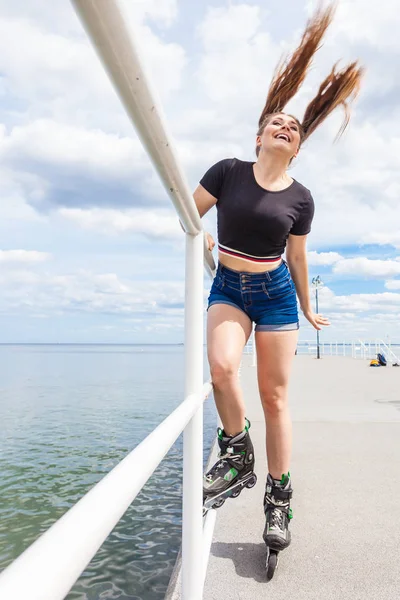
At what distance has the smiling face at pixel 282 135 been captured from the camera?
2.43 meters

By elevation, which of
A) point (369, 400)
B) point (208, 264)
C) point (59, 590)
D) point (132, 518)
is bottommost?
point (132, 518)

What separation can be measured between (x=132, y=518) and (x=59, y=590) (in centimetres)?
508

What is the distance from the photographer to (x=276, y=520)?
227 cm

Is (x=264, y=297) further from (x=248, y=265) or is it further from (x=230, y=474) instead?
(x=230, y=474)

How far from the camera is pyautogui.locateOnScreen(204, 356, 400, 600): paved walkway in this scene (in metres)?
2.07

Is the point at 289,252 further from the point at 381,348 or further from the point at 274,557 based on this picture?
the point at 381,348

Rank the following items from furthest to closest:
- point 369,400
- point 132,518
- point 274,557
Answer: point 369,400
point 132,518
point 274,557

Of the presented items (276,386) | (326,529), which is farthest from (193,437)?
(326,529)

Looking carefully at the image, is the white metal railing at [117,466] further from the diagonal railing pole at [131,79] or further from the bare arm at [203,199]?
the bare arm at [203,199]

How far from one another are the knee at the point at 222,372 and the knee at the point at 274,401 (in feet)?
0.78

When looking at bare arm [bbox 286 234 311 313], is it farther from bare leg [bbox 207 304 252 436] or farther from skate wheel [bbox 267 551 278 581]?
skate wheel [bbox 267 551 278 581]

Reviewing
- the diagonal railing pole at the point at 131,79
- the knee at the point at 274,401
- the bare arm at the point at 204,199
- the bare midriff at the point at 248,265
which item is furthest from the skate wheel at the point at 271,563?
the diagonal railing pole at the point at 131,79

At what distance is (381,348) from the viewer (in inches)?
840

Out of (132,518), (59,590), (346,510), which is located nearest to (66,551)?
(59,590)
